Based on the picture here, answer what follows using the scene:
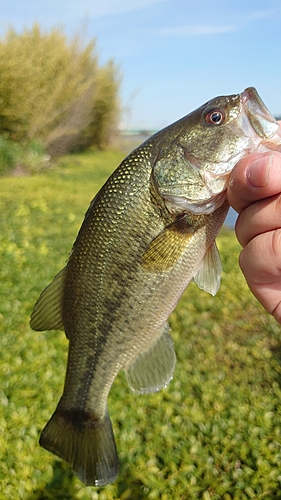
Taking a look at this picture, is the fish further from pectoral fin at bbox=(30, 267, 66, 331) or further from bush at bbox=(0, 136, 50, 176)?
bush at bbox=(0, 136, 50, 176)

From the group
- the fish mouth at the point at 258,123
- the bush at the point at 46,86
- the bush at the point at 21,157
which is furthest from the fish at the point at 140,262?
the bush at the point at 46,86

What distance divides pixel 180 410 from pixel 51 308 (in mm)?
2312

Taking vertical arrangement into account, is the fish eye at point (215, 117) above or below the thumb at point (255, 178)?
above

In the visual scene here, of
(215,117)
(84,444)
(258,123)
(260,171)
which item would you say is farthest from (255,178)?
(84,444)

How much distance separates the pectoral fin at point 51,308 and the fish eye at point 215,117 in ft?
3.17

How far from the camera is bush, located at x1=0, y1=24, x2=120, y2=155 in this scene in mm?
20750

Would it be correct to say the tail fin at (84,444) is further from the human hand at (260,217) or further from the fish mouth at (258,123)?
the fish mouth at (258,123)

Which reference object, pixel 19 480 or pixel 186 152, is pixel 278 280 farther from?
pixel 19 480

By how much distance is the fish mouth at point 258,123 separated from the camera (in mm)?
1775

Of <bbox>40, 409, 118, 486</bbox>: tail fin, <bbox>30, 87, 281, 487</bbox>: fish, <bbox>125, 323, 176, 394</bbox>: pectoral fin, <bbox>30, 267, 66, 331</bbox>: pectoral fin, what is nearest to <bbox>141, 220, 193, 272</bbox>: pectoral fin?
<bbox>30, 87, 281, 487</bbox>: fish

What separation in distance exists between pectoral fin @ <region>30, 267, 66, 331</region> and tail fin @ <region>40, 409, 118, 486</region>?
45 centimetres

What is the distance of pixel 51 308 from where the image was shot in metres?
2.23

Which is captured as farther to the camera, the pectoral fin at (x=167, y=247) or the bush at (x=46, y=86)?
A: the bush at (x=46, y=86)

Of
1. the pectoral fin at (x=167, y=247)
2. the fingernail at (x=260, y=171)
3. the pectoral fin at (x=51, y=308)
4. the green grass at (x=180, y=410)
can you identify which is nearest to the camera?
the fingernail at (x=260, y=171)
